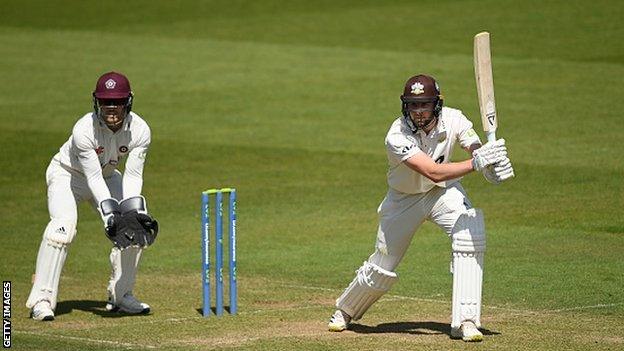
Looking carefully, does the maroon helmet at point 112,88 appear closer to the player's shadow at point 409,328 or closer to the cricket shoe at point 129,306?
the cricket shoe at point 129,306

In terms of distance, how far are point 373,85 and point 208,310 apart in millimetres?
13153

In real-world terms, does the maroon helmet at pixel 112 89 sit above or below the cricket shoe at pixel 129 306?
above

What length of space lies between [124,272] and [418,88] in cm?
302

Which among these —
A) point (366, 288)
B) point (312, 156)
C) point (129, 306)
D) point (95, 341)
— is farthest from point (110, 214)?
point (312, 156)

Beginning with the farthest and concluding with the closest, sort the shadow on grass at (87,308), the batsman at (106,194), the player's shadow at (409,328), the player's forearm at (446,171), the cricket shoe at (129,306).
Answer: the shadow on grass at (87,308) < the cricket shoe at (129,306) < the batsman at (106,194) < the player's shadow at (409,328) < the player's forearm at (446,171)

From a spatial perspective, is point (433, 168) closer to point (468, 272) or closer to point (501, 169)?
point (501, 169)

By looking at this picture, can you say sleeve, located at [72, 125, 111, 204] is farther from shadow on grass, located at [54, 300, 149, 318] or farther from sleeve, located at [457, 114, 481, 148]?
sleeve, located at [457, 114, 481, 148]

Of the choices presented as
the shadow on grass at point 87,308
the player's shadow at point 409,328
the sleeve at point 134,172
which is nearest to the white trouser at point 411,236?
the player's shadow at point 409,328

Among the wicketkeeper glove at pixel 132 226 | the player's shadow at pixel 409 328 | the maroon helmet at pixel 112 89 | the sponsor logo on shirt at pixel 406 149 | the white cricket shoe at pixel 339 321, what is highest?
the maroon helmet at pixel 112 89

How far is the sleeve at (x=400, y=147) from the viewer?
9539 millimetres

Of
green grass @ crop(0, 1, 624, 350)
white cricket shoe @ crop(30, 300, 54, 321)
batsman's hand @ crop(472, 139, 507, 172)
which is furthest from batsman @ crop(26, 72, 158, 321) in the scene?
batsman's hand @ crop(472, 139, 507, 172)

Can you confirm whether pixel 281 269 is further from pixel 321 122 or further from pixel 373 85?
pixel 373 85

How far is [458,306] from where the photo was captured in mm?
9438

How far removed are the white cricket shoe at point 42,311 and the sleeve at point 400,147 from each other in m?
2.98
